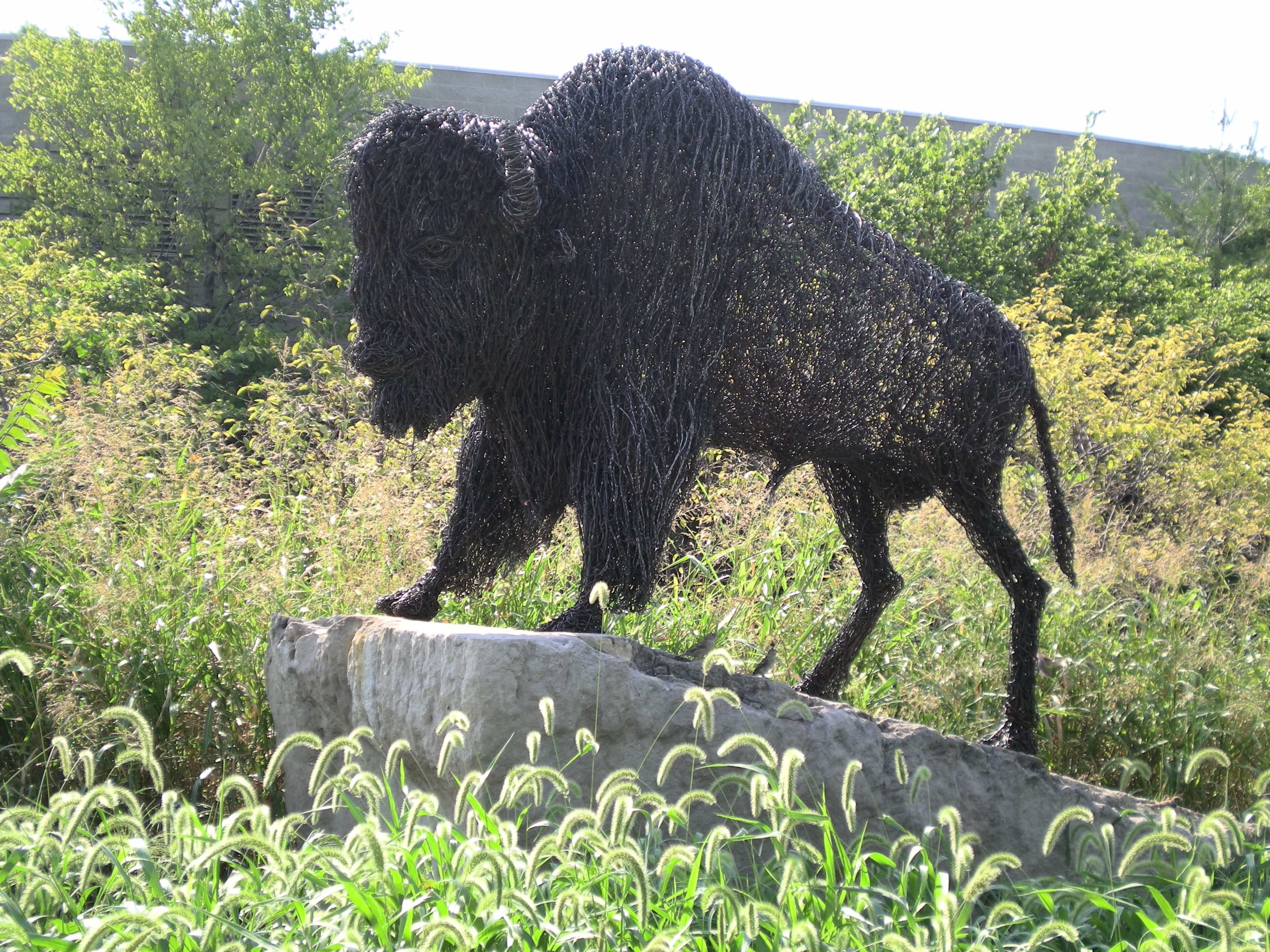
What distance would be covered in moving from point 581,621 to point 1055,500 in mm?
1830

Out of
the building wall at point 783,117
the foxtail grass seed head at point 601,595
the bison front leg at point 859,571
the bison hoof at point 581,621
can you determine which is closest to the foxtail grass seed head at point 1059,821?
the foxtail grass seed head at point 601,595

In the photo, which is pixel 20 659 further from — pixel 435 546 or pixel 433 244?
pixel 435 546

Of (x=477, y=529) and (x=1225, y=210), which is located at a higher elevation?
(x=1225, y=210)

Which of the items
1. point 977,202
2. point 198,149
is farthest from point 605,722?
point 198,149

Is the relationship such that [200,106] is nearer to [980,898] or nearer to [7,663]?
[7,663]

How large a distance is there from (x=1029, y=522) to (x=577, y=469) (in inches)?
132

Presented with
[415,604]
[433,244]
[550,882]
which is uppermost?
[433,244]

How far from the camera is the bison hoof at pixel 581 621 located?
8.46ft

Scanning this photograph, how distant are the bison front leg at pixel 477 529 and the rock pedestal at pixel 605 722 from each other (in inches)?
10.7

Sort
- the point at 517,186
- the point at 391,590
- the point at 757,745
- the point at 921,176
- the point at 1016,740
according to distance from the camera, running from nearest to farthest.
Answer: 1. the point at 757,745
2. the point at 517,186
3. the point at 1016,740
4. the point at 391,590
5. the point at 921,176

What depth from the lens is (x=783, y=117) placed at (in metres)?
15.4

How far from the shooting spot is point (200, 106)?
13820 millimetres

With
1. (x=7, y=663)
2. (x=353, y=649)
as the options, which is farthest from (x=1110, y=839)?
(x=7, y=663)

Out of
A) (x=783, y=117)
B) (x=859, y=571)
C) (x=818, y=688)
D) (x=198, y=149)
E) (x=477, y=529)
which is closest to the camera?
(x=477, y=529)
